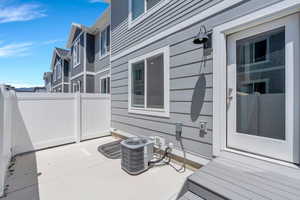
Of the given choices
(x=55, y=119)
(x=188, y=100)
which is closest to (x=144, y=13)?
(x=188, y=100)

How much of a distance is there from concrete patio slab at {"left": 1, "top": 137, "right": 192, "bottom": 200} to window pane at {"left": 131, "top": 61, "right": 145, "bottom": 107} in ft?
5.65

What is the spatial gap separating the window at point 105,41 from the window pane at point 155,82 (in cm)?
417

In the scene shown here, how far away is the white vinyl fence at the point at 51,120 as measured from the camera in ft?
11.6

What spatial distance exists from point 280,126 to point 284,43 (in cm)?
106

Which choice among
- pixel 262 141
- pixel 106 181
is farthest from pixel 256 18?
pixel 106 181

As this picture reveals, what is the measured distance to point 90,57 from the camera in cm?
827

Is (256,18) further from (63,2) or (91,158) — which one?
(63,2)

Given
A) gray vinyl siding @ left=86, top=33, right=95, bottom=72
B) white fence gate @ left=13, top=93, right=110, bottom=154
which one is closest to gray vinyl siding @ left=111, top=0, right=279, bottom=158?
white fence gate @ left=13, top=93, right=110, bottom=154

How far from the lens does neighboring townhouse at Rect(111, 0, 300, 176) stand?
1.78 m

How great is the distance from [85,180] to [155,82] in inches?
97.6

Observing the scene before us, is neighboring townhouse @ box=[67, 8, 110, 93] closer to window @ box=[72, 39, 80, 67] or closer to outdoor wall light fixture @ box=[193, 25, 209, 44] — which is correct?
window @ box=[72, 39, 80, 67]

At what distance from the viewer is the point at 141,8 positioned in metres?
4.08

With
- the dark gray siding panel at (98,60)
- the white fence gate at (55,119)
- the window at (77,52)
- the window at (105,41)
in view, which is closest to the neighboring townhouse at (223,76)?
the white fence gate at (55,119)

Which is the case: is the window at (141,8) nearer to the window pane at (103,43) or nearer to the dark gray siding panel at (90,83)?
the window pane at (103,43)
